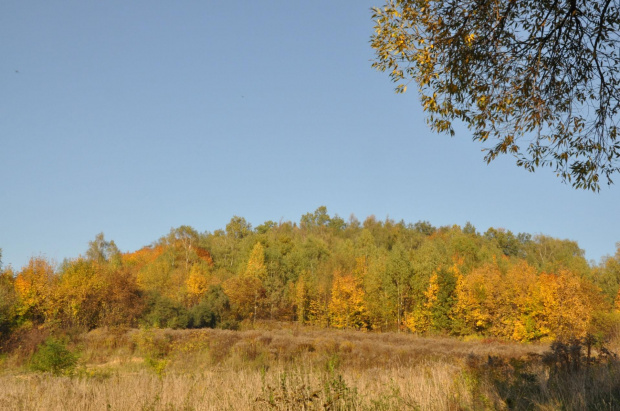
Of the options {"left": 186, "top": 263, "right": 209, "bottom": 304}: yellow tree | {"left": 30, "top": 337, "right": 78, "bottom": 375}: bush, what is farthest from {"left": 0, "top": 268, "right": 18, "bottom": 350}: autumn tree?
{"left": 186, "top": 263, "right": 209, "bottom": 304}: yellow tree

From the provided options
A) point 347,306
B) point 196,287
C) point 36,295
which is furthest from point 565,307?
point 36,295

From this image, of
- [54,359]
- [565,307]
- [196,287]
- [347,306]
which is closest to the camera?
[54,359]

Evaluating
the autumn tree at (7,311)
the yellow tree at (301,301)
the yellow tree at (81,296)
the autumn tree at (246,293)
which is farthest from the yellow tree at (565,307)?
the autumn tree at (7,311)

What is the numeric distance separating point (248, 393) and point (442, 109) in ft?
20.1

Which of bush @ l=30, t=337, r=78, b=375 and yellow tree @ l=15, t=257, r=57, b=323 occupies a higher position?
yellow tree @ l=15, t=257, r=57, b=323

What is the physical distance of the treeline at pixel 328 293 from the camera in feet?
135

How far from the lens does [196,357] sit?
22359mm

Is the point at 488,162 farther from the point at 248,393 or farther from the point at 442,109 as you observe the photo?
the point at 248,393

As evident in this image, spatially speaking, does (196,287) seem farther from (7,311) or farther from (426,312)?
(426,312)

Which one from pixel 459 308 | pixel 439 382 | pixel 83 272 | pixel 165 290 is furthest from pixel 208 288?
pixel 439 382

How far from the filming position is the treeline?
41281 mm

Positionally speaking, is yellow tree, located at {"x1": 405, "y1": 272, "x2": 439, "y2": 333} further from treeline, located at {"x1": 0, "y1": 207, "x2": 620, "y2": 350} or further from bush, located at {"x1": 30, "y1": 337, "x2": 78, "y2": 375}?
bush, located at {"x1": 30, "y1": 337, "x2": 78, "y2": 375}

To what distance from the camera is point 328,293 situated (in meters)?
62.4

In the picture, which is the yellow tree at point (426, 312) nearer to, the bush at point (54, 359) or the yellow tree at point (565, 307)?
the yellow tree at point (565, 307)
